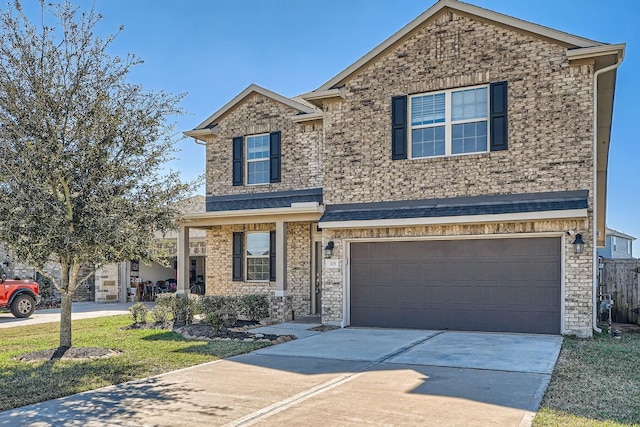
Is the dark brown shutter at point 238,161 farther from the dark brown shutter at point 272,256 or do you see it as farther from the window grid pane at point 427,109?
the window grid pane at point 427,109

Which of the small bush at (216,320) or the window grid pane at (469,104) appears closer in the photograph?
the small bush at (216,320)

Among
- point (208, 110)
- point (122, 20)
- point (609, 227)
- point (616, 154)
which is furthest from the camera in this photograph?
point (609, 227)

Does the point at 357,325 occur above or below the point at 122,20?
below

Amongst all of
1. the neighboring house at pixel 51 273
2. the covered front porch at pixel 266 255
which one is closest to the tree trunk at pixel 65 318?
the covered front porch at pixel 266 255

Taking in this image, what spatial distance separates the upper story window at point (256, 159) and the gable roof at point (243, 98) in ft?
3.18

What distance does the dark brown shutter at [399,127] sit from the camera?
1366 centimetres

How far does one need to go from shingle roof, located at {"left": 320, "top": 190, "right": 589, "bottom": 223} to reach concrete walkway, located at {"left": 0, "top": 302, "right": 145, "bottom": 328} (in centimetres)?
936

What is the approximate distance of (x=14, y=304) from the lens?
1783 centimetres

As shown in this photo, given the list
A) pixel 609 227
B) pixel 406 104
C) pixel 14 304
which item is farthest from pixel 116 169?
pixel 609 227

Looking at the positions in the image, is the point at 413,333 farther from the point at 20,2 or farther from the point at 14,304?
the point at 14,304

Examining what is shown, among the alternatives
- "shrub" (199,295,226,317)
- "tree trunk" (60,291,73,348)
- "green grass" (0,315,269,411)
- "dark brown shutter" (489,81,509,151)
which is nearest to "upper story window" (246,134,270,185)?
"shrub" (199,295,226,317)

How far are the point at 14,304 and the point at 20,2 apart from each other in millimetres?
11277

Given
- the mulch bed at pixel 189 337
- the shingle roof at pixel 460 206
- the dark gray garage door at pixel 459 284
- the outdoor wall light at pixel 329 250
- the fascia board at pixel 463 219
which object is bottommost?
the mulch bed at pixel 189 337

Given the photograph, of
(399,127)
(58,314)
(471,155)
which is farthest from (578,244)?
(58,314)
